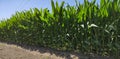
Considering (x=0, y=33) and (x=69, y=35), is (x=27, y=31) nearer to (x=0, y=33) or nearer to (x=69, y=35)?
(x=69, y=35)

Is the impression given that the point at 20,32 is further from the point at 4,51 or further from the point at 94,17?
the point at 94,17

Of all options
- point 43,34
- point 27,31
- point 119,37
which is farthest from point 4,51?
point 119,37

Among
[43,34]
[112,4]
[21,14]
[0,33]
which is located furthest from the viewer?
[0,33]

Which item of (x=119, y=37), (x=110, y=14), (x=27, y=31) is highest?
(x=27, y=31)

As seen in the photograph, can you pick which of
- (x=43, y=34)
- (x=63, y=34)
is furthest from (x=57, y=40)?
(x=43, y=34)

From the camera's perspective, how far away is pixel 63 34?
5.81 metres

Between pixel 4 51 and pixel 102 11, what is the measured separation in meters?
2.63

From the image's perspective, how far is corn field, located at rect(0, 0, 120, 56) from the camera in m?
4.61

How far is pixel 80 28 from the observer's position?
5.28 meters

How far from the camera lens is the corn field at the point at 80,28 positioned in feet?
15.1

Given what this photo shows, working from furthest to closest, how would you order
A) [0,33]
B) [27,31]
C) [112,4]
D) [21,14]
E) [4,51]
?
[0,33] < [21,14] < [27,31] < [4,51] < [112,4]

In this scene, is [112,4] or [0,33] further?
[0,33]

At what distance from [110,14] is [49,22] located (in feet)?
6.14

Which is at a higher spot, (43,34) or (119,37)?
(43,34)
